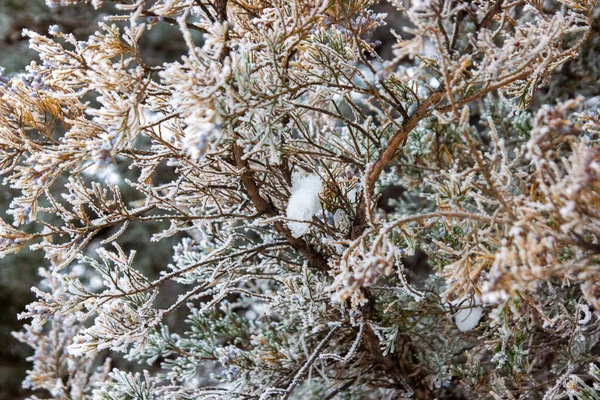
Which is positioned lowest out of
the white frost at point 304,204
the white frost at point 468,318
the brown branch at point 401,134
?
the white frost at point 468,318

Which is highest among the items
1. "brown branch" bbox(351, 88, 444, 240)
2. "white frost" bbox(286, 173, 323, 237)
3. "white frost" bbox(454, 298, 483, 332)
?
"white frost" bbox(286, 173, 323, 237)

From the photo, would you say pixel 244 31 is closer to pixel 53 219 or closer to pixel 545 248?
pixel 545 248

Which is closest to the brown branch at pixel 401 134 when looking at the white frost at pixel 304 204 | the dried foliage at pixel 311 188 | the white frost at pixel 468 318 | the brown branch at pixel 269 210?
the dried foliage at pixel 311 188

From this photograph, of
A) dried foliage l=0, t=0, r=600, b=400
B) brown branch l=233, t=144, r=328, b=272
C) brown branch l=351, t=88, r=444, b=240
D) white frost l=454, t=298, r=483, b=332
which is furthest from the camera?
white frost l=454, t=298, r=483, b=332

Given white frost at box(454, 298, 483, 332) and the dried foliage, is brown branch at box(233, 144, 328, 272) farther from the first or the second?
white frost at box(454, 298, 483, 332)

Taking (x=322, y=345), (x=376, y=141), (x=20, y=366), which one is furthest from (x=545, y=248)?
(x=20, y=366)

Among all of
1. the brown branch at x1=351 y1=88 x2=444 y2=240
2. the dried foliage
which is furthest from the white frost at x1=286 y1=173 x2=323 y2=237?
the brown branch at x1=351 y1=88 x2=444 y2=240

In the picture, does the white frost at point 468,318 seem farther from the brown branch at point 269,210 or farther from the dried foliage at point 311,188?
the brown branch at point 269,210

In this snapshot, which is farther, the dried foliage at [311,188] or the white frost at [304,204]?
the white frost at [304,204]
